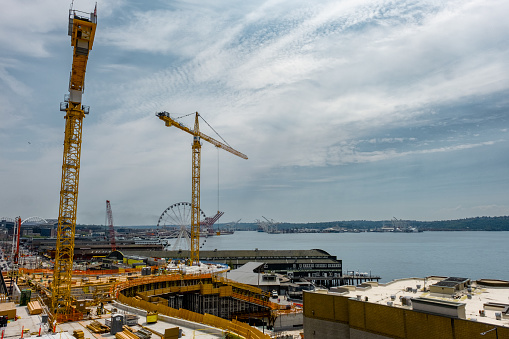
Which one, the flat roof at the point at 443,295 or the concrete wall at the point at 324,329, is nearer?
the flat roof at the point at 443,295

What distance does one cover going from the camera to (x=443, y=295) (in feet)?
84.9

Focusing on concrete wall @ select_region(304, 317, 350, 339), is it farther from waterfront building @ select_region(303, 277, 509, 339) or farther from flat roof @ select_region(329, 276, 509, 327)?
flat roof @ select_region(329, 276, 509, 327)

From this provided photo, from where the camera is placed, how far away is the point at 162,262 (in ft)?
266

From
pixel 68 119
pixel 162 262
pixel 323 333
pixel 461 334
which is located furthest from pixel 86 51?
pixel 162 262

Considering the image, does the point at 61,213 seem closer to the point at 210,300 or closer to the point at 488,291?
the point at 210,300

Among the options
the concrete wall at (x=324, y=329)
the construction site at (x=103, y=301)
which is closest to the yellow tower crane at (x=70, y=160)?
the construction site at (x=103, y=301)

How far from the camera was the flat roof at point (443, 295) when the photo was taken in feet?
68.7

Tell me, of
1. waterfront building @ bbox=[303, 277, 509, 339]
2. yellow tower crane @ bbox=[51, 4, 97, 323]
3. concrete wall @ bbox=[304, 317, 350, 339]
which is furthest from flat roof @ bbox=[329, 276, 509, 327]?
yellow tower crane @ bbox=[51, 4, 97, 323]

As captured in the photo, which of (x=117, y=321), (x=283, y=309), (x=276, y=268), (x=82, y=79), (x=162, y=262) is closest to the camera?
(x=117, y=321)

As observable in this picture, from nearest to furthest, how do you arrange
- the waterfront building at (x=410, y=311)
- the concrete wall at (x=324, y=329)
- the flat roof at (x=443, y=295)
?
the waterfront building at (x=410, y=311), the flat roof at (x=443, y=295), the concrete wall at (x=324, y=329)

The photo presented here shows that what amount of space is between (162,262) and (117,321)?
61170mm

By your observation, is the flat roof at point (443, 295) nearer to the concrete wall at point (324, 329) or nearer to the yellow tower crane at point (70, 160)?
the concrete wall at point (324, 329)

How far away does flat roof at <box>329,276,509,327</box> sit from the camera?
20.9 m

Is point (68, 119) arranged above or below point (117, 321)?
above
